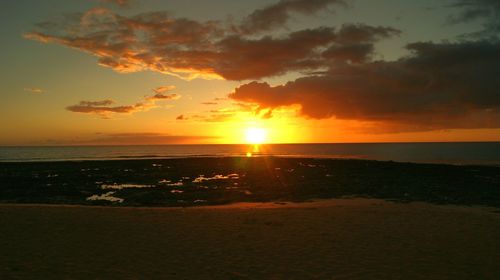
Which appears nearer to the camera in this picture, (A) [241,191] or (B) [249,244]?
(B) [249,244]

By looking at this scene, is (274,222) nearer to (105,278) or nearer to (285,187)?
(105,278)

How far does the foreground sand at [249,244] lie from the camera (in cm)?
1014

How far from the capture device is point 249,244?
12.9 m

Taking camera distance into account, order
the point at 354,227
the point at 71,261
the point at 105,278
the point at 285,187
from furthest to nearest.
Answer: the point at 285,187 → the point at 354,227 → the point at 71,261 → the point at 105,278

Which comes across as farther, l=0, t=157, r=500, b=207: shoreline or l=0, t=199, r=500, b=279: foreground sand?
l=0, t=157, r=500, b=207: shoreline

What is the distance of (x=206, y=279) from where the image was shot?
9.57 meters

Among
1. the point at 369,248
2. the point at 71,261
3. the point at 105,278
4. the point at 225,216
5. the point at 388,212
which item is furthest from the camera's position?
the point at 388,212

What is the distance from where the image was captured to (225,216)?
1767 cm

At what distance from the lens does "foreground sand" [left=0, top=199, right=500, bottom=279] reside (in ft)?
33.3

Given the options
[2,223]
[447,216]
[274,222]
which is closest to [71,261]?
[2,223]

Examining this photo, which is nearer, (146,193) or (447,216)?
(447,216)

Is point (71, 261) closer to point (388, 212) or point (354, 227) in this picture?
point (354, 227)

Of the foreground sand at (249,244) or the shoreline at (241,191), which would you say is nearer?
the foreground sand at (249,244)

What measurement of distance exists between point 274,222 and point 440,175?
31.6 meters
